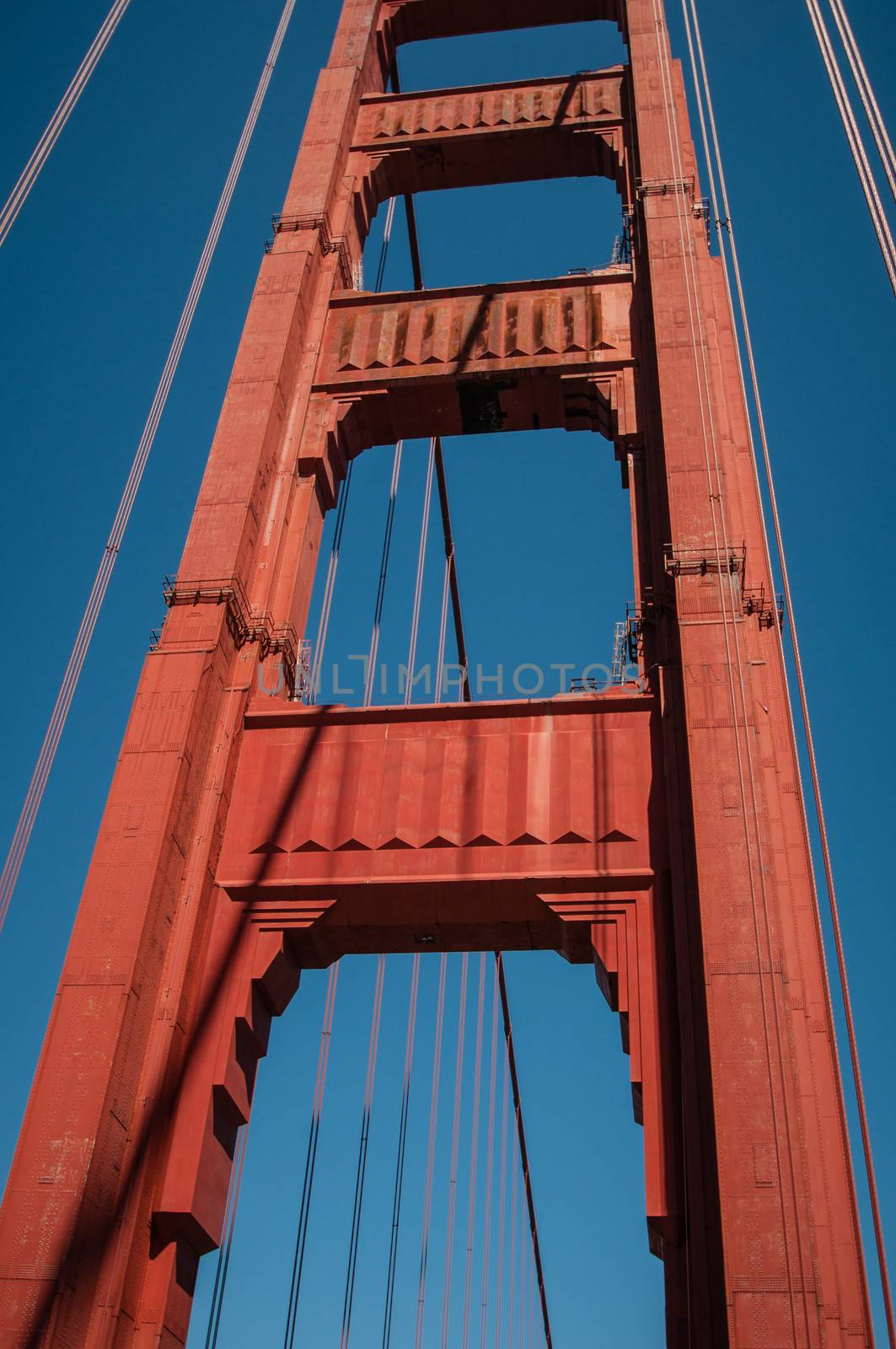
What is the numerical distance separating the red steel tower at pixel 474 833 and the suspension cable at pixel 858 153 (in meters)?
4.25

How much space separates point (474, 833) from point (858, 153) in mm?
6790

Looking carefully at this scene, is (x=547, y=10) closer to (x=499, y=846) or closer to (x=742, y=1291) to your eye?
(x=499, y=846)

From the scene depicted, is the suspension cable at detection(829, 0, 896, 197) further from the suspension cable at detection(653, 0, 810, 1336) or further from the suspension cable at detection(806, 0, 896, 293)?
the suspension cable at detection(653, 0, 810, 1336)

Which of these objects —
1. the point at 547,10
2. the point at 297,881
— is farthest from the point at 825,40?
the point at 547,10

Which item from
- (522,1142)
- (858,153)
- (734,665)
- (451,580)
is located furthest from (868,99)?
(522,1142)

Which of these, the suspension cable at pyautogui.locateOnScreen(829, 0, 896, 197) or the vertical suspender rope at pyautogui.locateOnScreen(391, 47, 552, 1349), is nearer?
the suspension cable at pyautogui.locateOnScreen(829, 0, 896, 197)

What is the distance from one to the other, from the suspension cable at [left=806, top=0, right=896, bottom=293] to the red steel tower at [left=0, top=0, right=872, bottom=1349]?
4.25 meters

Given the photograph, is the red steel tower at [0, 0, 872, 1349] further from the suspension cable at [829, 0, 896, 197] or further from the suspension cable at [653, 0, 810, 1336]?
the suspension cable at [829, 0, 896, 197]

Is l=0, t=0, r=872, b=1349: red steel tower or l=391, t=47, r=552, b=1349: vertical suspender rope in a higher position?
l=391, t=47, r=552, b=1349: vertical suspender rope

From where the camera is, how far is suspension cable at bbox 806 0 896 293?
823 centimetres

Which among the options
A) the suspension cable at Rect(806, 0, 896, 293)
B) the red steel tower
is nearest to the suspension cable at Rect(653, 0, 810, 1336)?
the red steel tower

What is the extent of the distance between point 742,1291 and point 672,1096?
6.42 feet

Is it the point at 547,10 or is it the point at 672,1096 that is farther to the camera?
the point at 547,10

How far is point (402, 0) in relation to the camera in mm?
23594
